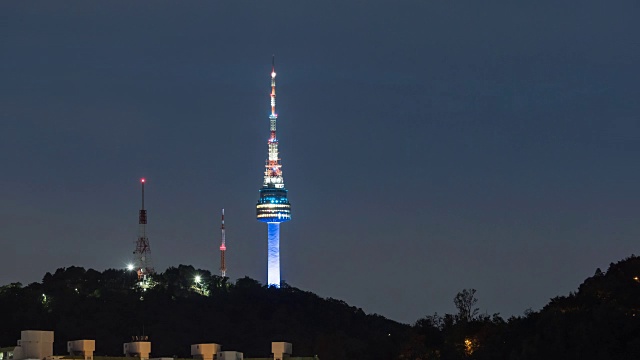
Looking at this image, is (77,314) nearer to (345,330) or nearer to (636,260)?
(345,330)

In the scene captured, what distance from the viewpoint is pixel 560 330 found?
282ft

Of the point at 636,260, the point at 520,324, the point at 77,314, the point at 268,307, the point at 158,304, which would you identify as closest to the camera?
the point at 520,324

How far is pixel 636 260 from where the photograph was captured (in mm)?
104625

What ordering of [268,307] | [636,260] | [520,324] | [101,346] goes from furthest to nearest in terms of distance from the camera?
1. [268,307]
2. [101,346]
3. [636,260]
4. [520,324]

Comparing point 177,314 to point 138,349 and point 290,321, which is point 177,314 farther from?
point 138,349

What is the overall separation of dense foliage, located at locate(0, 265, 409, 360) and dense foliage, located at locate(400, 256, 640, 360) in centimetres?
A: 1802

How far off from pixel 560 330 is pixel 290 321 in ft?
302

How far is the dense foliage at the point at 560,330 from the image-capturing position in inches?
3282

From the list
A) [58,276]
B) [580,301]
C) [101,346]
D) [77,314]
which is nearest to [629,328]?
[580,301]

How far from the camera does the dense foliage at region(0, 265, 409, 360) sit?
14825 cm

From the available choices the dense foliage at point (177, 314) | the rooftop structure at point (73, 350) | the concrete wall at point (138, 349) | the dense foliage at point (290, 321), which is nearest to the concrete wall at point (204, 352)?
the rooftop structure at point (73, 350)

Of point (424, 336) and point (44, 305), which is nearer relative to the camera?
point (424, 336)

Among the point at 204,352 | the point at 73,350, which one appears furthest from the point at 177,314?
the point at 73,350

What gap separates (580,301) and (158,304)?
84.1m
